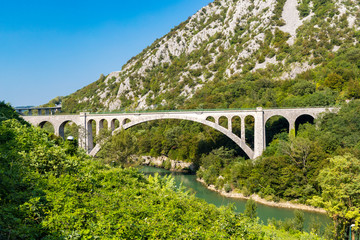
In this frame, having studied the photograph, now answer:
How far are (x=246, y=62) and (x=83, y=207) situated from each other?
177 ft

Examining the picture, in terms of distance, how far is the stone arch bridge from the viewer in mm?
29938

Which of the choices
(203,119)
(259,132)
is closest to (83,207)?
(259,132)

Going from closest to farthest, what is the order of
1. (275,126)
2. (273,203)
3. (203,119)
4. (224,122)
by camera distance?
(273,203) → (203,119) → (275,126) → (224,122)

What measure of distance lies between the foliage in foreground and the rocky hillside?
28.2m

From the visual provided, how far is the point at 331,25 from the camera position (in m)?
51.0

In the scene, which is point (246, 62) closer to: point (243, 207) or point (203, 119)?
point (203, 119)

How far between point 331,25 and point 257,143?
33134 mm

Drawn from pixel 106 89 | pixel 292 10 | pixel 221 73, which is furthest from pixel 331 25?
pixel 106 89

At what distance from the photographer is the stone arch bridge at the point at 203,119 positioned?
98.2 feet

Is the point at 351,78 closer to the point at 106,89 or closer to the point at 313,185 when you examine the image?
the point at 313,185

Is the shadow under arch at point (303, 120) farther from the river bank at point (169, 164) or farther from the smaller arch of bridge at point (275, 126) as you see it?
the river bank at point (169, 164)

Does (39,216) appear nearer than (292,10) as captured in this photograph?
Yes

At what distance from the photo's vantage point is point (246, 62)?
56.8 metres

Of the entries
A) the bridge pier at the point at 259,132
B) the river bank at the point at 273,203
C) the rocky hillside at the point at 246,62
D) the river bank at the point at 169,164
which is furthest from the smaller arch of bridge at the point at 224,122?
the river bank at the point at 273,203
